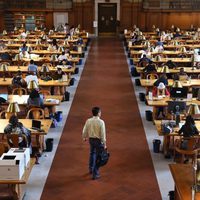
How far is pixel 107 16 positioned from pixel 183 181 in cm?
3153

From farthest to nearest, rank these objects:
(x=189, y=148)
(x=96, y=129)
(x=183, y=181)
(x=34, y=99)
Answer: (x=34, y=99) → (x=189, y=148) → (x=96, y=129) → (x=183, y=181)

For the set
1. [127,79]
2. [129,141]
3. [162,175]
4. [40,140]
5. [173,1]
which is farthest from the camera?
[173,1]

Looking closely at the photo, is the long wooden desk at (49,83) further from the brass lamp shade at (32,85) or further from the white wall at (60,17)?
the white wall at (60,17)

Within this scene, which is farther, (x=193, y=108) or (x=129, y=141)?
(x=129, y=141)

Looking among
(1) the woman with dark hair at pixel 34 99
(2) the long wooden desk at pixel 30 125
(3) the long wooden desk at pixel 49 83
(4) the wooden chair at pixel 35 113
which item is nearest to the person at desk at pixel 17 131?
(2) the long wooden desk at pixel 30 125

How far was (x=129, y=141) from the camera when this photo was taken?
1185 cm

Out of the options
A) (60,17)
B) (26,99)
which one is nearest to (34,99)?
(26,99)

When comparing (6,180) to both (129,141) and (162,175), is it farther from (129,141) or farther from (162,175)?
(129,141)

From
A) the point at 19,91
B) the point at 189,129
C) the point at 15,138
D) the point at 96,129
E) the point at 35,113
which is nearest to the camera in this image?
the point at 96,129

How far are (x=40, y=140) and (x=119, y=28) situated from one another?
27.9 metres

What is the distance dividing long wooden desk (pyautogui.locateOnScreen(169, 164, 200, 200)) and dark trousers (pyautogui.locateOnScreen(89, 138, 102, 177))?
1894 millimetres

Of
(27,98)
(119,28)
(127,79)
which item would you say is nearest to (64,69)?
(127,79)

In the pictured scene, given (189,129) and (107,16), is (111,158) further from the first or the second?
(107,16)

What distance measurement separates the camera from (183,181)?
719 cm
